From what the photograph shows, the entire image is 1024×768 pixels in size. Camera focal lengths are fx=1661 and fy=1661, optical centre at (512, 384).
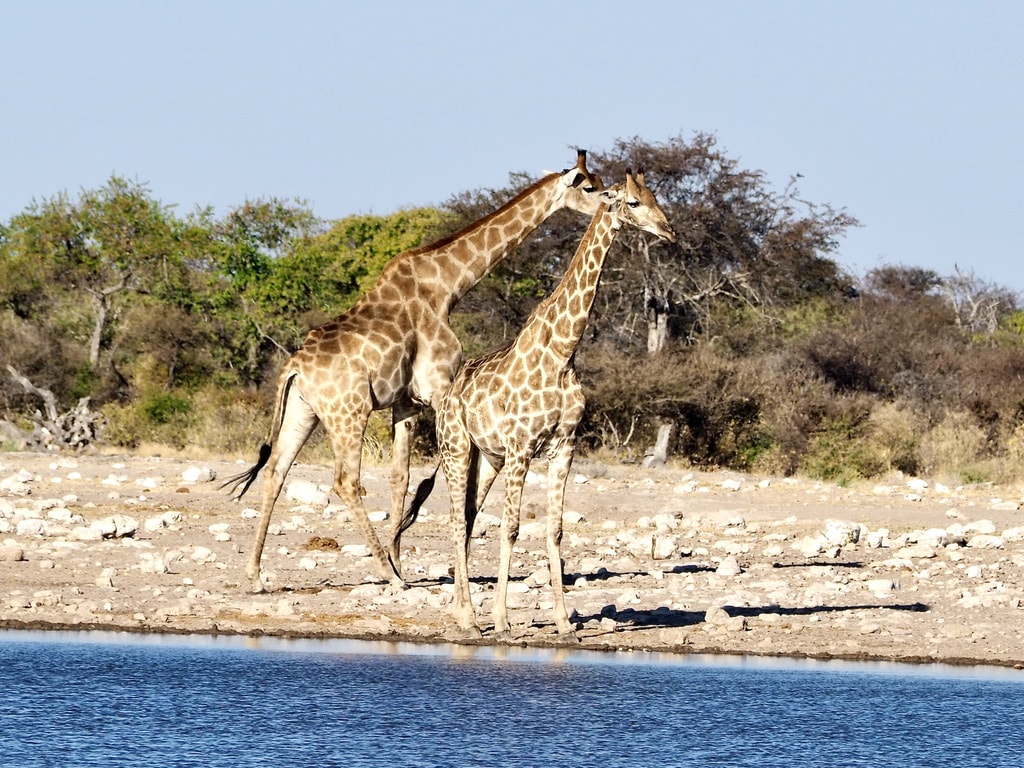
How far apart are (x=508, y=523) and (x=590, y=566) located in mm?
3077

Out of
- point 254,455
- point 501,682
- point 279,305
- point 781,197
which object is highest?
point 781,197

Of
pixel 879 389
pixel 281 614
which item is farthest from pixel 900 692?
pixel 879 389

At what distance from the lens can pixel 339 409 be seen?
11875 millimetres

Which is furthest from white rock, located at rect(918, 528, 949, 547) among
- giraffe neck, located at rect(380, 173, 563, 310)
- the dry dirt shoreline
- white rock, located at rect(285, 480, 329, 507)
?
white rock, located at rect(285, 480, 329, 507)

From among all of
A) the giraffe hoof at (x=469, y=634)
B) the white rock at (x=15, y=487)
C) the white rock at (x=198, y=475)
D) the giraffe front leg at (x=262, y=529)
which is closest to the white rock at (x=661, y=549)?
the giraffe front leg at (x=262, y=529)

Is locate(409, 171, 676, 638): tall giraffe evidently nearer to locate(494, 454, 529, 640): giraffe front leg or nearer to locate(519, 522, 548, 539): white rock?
locate(494, 454, 529, 640): giraffe front leg

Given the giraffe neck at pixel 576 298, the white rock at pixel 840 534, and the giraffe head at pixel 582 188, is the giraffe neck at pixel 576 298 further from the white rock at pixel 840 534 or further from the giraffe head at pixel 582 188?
the white rock at pixel 840 534

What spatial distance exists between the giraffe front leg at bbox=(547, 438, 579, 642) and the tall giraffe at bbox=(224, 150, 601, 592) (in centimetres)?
202

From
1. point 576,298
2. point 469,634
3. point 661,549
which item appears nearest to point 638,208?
point 576,298

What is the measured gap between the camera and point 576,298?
10445 mm

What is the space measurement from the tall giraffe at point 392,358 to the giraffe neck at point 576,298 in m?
1.73

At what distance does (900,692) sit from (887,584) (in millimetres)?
3290

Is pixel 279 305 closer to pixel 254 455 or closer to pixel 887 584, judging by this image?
pixel 254 455

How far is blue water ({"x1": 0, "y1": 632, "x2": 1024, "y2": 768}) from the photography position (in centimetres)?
706
